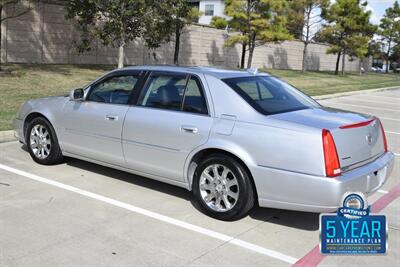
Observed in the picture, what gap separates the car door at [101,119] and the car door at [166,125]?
19 cm

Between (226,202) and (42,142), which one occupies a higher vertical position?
(42,142)

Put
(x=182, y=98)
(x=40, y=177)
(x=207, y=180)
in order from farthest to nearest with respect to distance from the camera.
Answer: (x=40, y=177)
(x=182, y=98)
(x=207, y=180)

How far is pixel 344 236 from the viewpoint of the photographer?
3.87 meters

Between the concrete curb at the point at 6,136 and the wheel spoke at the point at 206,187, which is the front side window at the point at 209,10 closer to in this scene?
the concrete curb at the point at 6,136

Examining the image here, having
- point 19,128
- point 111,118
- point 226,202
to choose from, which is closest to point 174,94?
point 111,118

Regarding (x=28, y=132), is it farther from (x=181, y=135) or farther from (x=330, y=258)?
(x=330, y=258)

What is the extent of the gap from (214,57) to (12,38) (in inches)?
619

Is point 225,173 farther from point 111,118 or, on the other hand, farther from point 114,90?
point 114,90

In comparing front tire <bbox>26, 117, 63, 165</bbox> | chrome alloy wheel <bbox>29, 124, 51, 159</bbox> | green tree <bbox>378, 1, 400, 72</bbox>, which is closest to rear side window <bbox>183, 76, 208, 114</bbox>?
front tire <bbox>26, 117, 63, 165</bbox>

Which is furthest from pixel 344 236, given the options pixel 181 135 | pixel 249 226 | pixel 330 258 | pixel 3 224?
pixel 3 224

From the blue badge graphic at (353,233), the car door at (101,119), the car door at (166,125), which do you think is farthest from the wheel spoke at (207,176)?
the blue badge graphic at (353,233)

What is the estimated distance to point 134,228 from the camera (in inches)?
181

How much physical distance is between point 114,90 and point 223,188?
201 centimetres

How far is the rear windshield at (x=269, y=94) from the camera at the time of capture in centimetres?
499
